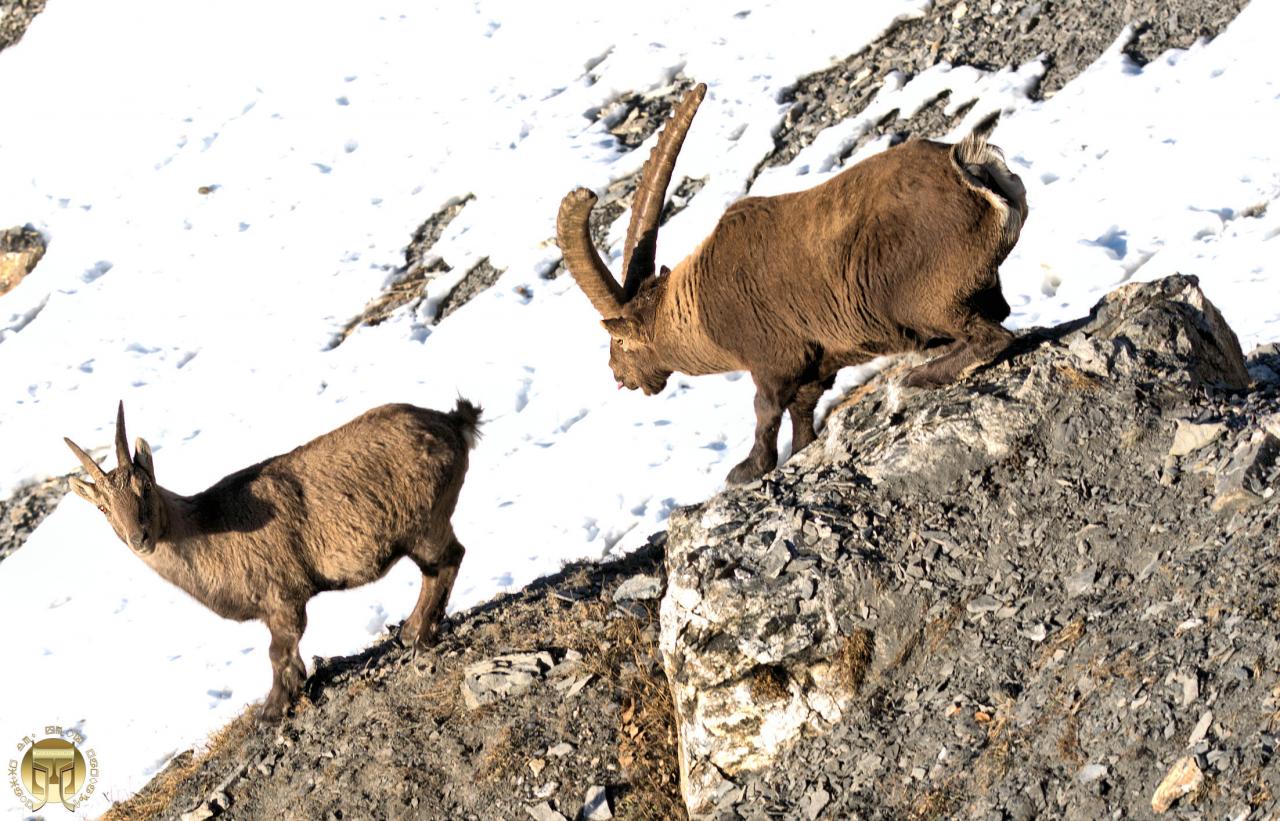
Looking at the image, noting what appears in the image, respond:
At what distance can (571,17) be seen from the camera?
22953 millimetres

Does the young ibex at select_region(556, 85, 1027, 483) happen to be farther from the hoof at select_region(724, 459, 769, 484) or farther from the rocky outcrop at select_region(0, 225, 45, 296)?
the rocky outcrop at select_region(0, 225, 45, 296)

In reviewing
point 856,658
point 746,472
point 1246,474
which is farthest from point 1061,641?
point 746,472

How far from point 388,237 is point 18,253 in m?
7.10

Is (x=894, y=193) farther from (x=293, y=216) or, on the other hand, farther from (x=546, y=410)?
(x=293, y=216)

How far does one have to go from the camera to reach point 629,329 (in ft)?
32.5

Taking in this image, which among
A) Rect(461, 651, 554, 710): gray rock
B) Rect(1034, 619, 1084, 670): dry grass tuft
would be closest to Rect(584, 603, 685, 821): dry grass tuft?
Rect(461, 651, 554, 710): gray rock

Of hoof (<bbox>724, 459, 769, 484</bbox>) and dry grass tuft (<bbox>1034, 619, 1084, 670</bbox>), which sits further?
hoof (<bbox>724, 459, 769, 484</bbox>)

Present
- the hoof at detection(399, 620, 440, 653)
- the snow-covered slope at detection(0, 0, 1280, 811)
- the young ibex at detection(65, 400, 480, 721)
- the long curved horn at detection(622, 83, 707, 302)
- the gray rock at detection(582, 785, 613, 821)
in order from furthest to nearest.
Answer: the snow-covered slope at detection(0, 0, 1280, 811), the young ibex at detection(65, 400, 480, 721), the long curved horn at detection(622, 83, 707, 302), the hoof at detection(399, 620, 440, 653), the gray rock at detection(582, 785, 613, 821)

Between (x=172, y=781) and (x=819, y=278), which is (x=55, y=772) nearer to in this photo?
(x=172, y=781)

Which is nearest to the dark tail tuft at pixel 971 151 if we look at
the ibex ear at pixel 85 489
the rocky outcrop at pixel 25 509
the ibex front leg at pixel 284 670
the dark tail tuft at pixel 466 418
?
the dark tail tuft at pixel 466 418

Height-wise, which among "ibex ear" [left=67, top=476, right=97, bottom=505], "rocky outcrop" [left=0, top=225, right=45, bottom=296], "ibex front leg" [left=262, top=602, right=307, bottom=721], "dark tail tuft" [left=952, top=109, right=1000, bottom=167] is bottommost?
"ibex front leg" [left=262, top=602, right=307, bottom=721]

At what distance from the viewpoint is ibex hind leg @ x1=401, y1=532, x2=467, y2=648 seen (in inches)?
370

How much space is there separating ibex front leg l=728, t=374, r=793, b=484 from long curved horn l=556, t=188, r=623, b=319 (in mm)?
1374

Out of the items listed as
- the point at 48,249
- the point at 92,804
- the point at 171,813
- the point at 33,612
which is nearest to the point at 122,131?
the point at 48,249
